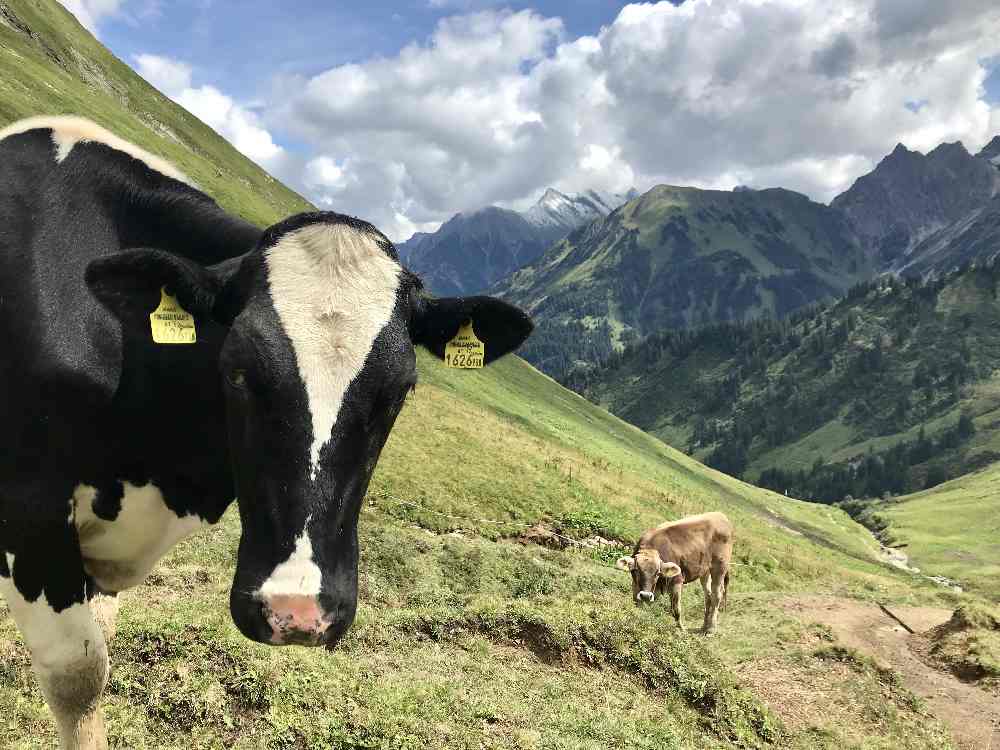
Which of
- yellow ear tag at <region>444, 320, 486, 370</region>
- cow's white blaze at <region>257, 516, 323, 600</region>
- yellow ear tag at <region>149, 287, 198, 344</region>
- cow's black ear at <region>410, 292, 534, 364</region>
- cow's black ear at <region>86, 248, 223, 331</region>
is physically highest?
cow's black ear at <region>410, 292, 534, 364</region>

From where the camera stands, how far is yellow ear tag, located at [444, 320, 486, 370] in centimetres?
547

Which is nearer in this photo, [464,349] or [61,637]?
[61,637]

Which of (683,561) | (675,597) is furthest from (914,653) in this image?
(675,597)

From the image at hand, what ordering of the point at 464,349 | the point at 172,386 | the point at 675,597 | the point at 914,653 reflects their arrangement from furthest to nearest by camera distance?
the point at 914,653, the point at 675,597, the point at 464,349, the point at 172,386

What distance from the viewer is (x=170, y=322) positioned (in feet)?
15.5

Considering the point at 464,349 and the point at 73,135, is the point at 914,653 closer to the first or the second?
the point at 464,349

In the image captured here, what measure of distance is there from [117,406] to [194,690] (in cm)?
449

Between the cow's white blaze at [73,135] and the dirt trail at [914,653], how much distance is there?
16.8m

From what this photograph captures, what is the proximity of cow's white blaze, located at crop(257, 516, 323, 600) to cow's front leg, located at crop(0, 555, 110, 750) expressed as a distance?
2.37 m

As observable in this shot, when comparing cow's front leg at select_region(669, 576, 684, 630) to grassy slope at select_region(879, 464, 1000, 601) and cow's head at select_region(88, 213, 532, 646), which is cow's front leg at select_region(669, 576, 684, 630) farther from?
grassy slope at select_region(879, 464, 1000, 601)

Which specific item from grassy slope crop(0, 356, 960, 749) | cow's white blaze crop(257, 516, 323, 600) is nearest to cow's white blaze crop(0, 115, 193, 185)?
cow's white blaze crop(257, 516, 323, 600)

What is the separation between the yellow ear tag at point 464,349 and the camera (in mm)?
5473

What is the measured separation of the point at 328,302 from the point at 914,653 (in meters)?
20.3

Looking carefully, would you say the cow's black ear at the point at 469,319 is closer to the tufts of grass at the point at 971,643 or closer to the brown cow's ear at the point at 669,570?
the brown cow's ear at the point at 669,570
